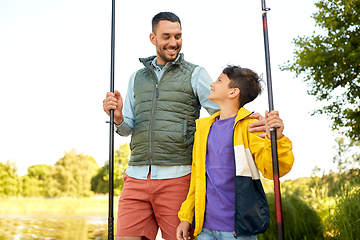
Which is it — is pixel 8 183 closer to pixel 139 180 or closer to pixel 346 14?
pixel 139 180

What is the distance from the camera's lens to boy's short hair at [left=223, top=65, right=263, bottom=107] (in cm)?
165

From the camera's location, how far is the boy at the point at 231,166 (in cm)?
135

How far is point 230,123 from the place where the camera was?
157 centimetres

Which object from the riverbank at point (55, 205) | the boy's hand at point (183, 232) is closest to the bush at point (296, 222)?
the boy's hand at point (183, 232)

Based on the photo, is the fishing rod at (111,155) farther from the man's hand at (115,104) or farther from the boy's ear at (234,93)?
the boy's ear at (234,93)

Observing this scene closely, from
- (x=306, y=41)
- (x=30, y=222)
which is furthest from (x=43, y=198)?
(x=306, y=41)

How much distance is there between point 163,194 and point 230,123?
1.73ft

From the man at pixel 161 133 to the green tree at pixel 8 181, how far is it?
303 inches

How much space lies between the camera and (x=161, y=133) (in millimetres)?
1763

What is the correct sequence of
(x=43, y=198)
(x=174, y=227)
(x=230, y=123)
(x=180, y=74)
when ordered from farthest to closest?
1. (x=43, y=198)
2. (x=180, y=74)
3. (x=174, y=227)
4. (x=230, y=123)

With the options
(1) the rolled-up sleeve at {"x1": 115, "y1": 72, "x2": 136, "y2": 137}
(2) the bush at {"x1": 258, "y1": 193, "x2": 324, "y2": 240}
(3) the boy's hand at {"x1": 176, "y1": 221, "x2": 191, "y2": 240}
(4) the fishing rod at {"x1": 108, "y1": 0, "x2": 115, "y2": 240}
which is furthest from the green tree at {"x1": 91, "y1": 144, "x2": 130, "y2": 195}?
(3) the boy's hand at {"x1": 176, "y1": 221, "x2": 191, "y2": 240}

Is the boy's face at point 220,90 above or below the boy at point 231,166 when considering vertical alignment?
above

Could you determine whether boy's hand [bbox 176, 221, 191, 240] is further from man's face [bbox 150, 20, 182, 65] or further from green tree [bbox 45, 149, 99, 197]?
green tree [bbox 45, 149, 99, 197]

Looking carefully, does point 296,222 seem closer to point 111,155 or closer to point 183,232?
point 183,232
